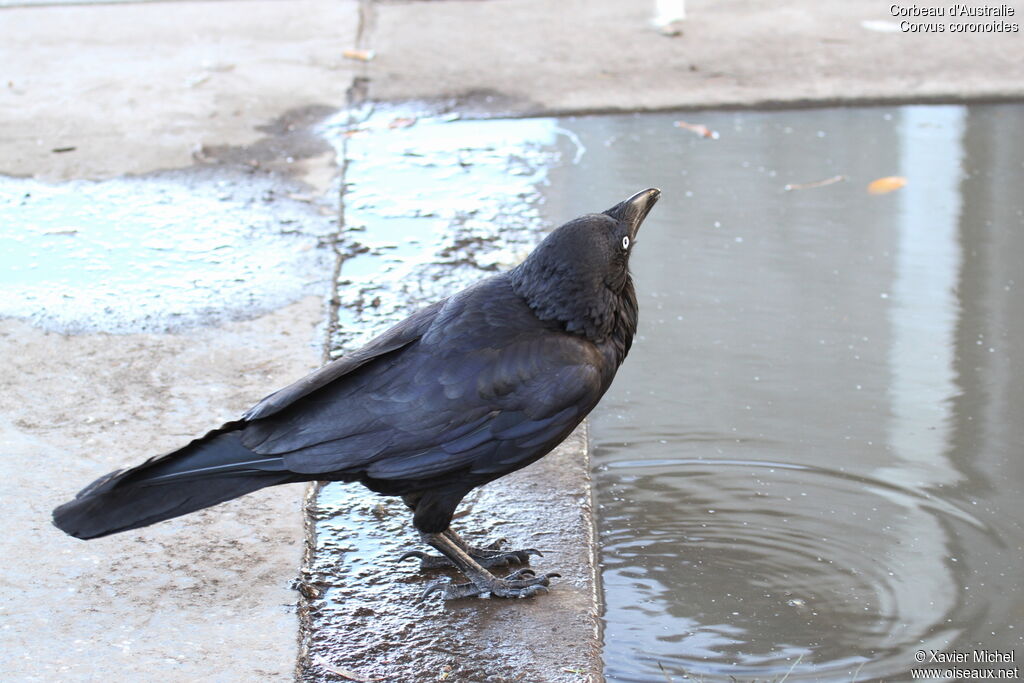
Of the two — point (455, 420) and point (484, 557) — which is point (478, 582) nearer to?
point (484, 557)

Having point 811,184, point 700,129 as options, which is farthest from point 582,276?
point 700,129

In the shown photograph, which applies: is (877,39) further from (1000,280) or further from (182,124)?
(182,124)

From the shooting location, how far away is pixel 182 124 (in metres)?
5.81

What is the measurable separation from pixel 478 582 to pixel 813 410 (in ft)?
4.38

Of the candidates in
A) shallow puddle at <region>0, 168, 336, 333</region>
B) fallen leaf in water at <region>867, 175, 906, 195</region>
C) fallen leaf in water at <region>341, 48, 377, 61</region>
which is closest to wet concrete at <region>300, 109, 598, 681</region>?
shallow puddle at <region>0, 168, 336, 333</region>

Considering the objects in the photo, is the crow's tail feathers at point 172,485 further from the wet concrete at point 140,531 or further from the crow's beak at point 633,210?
the crow's beak at point 633,210

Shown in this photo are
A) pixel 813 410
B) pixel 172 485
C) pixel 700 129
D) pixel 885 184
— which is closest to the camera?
pixel 172 485

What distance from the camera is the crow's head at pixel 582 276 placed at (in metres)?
2.72

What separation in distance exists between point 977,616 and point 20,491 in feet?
7.99

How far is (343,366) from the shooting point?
2693 millimetres

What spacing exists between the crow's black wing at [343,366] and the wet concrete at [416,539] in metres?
0.42

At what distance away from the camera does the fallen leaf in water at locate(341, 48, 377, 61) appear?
6773 millimetres

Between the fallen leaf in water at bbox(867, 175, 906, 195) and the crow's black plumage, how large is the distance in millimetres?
2573

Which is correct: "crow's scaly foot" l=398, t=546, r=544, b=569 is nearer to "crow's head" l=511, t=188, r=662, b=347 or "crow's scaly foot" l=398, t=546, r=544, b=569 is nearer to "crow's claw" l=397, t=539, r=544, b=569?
"crow's claw" l=397, t=539, r=544, b=569
